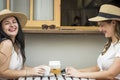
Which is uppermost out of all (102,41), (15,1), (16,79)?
(15,1)

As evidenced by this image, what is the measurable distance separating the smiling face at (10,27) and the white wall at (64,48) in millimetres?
669

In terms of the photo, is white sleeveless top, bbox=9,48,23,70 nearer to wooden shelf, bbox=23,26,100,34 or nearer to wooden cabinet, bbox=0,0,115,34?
wooden shelf, bbox=23,26,100,34

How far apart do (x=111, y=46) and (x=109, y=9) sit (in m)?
0.33

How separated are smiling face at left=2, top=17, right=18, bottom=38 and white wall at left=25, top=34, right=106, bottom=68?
67 cm

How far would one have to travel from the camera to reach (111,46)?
271 centimetres

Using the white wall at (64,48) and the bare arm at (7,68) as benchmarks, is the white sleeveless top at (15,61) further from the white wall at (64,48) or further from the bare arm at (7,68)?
the white wall at (64,48)

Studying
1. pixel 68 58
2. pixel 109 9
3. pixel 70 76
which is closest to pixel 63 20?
pixel 68 58

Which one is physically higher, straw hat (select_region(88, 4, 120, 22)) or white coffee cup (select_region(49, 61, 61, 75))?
straw hat (select_region(88, 4, 120, 22))

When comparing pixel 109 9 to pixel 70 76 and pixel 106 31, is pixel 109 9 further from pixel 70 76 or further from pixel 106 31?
pixel 70 76

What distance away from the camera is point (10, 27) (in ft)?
8.87

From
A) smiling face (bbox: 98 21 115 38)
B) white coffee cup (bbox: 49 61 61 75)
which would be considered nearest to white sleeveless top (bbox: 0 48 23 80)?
white coffee cup (bbox: 49 61 61 75)

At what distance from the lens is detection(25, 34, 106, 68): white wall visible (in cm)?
344

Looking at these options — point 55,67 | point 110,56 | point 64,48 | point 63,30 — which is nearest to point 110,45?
point 110,56

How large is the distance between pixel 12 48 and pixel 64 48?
3.23 ft
